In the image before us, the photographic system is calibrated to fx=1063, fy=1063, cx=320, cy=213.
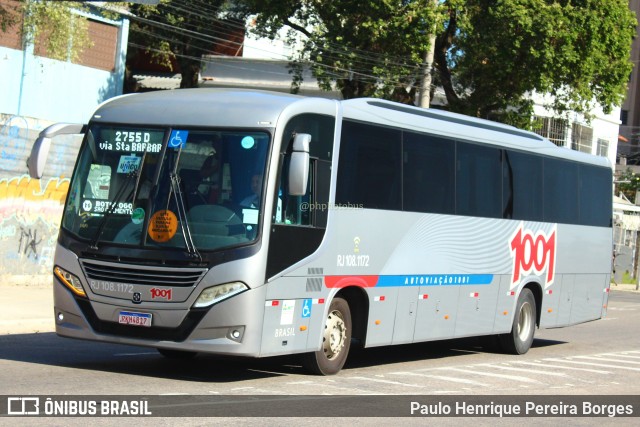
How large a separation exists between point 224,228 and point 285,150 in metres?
1.11

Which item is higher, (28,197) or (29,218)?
(28,197)

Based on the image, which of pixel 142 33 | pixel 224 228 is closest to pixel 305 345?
pixel 224 228

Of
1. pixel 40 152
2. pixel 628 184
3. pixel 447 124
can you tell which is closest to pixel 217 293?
pixel 40 152

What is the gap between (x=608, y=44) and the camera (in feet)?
113

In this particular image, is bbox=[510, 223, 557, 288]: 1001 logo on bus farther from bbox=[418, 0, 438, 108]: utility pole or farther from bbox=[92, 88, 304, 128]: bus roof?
bbox=[418, 0, 438, 108]: utility pole

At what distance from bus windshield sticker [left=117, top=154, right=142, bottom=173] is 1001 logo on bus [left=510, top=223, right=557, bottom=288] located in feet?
24.1

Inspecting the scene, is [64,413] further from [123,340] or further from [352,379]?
[352,379]

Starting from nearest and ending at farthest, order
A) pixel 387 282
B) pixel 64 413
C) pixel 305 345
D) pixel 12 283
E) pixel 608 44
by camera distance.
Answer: pixel 64 413 < pixel 305 345 < pixel 387 282 < pixel 12 283 < pixel 608 44

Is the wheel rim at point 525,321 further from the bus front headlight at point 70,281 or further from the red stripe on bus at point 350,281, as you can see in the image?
the bus front headlight at point 70,281

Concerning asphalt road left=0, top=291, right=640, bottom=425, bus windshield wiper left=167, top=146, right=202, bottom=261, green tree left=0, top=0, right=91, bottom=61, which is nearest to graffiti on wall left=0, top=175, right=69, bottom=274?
green tree left=0, top=0, right=91, bottom=61

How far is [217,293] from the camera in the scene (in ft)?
36.0

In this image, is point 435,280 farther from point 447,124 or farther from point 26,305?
point 26,305

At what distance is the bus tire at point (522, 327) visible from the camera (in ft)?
57.1

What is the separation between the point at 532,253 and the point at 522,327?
1273 mm
